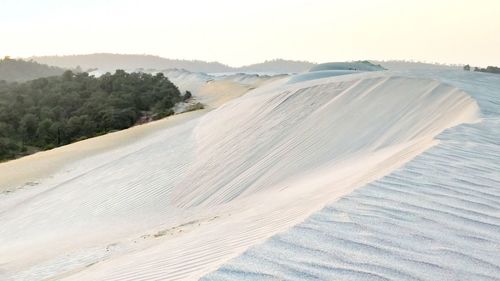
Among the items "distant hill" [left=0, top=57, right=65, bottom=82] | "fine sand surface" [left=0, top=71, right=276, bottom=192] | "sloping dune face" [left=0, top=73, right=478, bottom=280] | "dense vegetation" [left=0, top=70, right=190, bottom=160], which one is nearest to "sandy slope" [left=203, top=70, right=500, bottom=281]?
"sloping dune face" [left=0, top=73, right=478, bottom=280]

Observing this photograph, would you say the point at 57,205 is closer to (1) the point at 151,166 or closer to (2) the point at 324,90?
(1) the point at 151,166

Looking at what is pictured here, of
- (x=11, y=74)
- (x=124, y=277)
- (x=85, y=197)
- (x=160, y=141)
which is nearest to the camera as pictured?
(x=124, y=277)

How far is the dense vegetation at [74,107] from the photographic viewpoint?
97.1 ft

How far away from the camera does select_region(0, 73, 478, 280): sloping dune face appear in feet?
22.0

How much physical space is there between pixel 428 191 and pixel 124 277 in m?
2.50

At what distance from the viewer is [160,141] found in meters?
18.0

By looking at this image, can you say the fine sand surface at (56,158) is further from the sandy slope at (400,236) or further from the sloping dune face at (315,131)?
the sandy slope at (400,236)

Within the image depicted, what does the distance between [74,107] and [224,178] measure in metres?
26.1

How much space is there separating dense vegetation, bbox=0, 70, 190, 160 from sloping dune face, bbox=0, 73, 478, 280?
1251 centimetres

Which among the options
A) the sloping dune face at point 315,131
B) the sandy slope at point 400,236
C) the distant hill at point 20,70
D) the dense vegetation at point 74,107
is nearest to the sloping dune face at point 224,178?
the sloping dune face at point 315,131

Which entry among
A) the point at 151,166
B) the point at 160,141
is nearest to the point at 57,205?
the point at 151,166

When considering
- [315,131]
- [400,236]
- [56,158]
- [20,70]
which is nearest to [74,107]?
[56,158]

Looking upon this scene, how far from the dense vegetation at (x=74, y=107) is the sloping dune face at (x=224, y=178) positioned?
1251 centimetres

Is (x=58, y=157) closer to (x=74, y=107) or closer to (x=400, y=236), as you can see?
(x=74, y=107)
